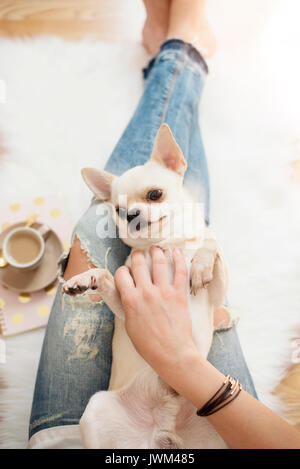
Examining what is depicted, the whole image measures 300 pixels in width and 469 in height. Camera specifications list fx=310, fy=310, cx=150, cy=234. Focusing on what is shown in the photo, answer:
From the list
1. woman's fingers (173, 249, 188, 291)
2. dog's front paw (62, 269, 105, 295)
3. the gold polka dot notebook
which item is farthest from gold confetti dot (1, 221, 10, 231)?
woman's fingers (173, 249, 188, 291)

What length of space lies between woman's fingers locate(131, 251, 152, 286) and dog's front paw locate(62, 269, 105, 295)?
0.07m

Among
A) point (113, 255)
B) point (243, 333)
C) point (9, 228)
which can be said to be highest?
point (9, 228)

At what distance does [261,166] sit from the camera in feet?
3.60

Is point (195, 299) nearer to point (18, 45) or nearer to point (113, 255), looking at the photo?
point (113, 255)

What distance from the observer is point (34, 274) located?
3.34 ft

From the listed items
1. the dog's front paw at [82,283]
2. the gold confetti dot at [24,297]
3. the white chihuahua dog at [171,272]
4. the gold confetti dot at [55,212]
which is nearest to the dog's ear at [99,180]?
the white chihuahua dog at [171,272]

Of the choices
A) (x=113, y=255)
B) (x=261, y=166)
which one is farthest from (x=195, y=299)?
(x=261, y=166)

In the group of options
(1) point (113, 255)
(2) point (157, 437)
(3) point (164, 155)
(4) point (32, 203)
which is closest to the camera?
(2) point (157, 437)

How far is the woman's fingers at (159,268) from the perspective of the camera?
2.22 feet

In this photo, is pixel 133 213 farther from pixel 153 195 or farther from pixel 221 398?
pixel 221 398

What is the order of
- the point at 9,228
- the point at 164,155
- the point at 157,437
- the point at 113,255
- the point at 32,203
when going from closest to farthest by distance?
the point at 157,437 → the point at 164,155 → the point at 113,255 → the point at 9,228 → the point at 32,203

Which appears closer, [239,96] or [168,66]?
[168,66]

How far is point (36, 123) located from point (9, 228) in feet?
1.43

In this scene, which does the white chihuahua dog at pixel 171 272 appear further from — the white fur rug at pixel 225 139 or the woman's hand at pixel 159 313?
the white fur rug at pixel 225 139
